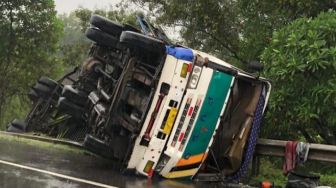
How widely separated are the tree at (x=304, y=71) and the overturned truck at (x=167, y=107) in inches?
15.6

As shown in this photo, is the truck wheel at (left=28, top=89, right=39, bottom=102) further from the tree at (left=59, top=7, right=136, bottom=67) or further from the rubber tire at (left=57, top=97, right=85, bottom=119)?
the tree at (left=59, top=7, right=136, bottom=67)

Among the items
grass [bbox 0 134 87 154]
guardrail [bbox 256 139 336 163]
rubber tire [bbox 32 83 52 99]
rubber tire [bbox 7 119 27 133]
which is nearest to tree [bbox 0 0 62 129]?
rubber tire [bbox 7 119 27 133]

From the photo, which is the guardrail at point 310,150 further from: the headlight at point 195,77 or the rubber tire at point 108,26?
the rubber tire at point 108,26

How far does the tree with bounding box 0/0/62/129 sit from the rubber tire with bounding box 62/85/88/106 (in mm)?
15490

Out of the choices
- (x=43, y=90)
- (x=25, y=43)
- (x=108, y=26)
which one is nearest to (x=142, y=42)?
(x=108, y=26)

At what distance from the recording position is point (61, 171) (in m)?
7.76

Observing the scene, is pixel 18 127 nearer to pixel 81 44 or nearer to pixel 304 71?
pixel 304 71

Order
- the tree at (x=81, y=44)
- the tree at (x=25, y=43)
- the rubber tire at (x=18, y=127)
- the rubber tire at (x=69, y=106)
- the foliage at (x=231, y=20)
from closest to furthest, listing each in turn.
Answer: the rubber tire at (x=69, y=106) < the foliage at (x=231, y=20) < the rubber tire at (x=18, y=127) < the tree at (x=25, y=43) < the tree at (x=81, y=44)

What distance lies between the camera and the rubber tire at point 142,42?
24.2 ft

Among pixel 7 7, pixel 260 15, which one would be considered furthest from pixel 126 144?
pixel 7 7

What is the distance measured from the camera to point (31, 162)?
8.45 meters

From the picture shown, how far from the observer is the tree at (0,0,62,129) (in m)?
23.2

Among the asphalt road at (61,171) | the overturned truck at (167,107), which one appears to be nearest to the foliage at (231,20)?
the overturned truck at (167,107)

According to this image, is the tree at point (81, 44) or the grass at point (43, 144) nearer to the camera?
the grass at point (43, 144)
